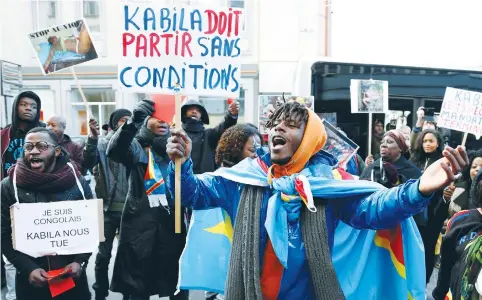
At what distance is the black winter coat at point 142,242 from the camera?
13.4ft

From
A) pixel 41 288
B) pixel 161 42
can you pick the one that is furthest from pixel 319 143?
pixel 41 288

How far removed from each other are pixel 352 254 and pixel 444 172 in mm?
754

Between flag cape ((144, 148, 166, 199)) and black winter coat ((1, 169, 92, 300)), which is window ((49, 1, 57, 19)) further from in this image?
black winter coat ((1, 169, 92, 300))

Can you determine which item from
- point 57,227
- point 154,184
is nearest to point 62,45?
point 154,184

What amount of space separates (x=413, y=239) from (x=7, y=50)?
1813 cm

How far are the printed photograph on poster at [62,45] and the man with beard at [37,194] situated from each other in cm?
208

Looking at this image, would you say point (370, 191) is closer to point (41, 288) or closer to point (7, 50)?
point (41, 288)

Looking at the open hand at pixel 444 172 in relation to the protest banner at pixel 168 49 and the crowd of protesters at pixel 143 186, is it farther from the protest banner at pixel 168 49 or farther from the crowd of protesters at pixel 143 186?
the protest banner at pixel 168 49

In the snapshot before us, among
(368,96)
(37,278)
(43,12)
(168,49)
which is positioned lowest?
(37,278)

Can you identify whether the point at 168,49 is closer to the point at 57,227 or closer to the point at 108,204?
the point at 57,227

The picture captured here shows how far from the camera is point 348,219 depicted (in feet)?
8.08

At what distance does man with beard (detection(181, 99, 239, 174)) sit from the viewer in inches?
202

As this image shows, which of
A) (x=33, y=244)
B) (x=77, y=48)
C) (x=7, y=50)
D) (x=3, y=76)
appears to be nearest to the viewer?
(x=33, y=244)

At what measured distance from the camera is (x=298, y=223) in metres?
2.43
